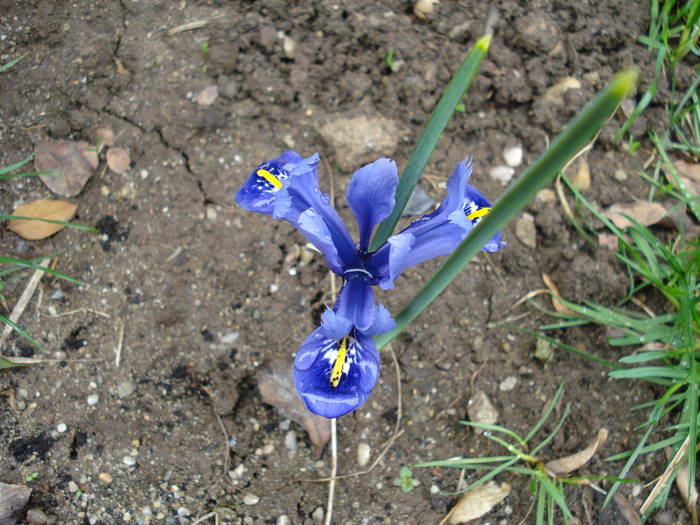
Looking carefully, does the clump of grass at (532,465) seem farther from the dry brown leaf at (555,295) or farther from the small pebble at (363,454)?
the dry brown leaf at (555,295)

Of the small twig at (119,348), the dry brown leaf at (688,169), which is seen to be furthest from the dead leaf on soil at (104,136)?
the dry brown leaf at (688,169)

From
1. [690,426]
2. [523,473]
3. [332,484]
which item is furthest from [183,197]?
[690,426]

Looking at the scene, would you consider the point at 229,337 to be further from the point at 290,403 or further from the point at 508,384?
the point at 508,384

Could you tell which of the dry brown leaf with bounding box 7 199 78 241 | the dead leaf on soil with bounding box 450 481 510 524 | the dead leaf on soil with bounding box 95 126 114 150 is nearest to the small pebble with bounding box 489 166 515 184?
the dead leaf on soil with bounding box 450 481 510 524

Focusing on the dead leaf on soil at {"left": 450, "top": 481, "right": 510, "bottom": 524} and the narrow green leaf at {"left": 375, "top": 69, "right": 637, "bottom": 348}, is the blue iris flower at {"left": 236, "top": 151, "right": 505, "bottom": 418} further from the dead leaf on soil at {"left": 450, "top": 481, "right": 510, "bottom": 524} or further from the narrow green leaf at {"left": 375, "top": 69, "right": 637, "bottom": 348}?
the dead leaf on soil at {"left": 450, "top": 481, "right": 510, "bottom": 524}

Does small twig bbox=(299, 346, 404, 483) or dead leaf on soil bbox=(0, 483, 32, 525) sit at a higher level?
small twig bbox=(299, 346, 404, 483)

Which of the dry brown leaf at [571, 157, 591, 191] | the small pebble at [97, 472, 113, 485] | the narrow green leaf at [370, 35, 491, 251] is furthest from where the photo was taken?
the dry brown leaf at [571, 157, 591, 191]
